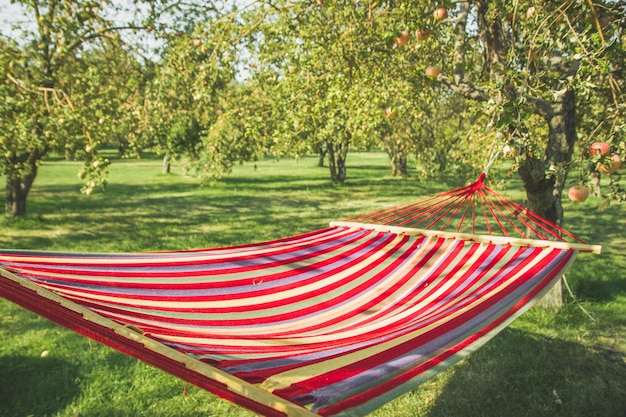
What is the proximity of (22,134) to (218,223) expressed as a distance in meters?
4.48

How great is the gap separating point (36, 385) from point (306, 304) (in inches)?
72.3

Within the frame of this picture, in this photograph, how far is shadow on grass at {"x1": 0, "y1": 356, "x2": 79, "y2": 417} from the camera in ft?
8.79

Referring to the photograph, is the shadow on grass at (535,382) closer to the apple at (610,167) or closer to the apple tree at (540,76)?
the apple tree at (540,76)

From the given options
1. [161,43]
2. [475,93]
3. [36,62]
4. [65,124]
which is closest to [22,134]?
[65,124]

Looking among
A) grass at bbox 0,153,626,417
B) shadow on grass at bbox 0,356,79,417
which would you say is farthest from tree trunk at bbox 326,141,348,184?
shadow on grass at bbox 0,356,79,417

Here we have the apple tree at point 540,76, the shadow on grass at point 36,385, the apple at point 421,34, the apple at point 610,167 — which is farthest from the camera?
the apple at point 421,34

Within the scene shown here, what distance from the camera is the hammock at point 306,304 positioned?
132cm

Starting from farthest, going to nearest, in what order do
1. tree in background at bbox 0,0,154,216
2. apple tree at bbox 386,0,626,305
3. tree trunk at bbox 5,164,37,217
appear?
tree trunk at bbox 5,164,37,217, tree in background at bbox 0,0,154,216, apple tree at bbox 386,0,626,305

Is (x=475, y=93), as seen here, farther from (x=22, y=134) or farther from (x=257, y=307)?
(x=22, y=134)

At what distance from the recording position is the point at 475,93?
3.85 meters

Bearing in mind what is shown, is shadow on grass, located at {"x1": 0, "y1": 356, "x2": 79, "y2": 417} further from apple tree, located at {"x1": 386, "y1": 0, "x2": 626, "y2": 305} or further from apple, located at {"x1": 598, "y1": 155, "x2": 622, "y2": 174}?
apple, located at {"x1": 598, "y1": 155, "x2": 622, "y2": 174}

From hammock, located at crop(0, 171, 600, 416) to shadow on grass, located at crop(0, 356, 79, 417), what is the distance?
3.42ft

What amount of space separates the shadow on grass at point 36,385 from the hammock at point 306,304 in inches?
41.1

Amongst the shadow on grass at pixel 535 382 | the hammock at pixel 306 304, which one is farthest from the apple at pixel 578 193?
the shadow on grass at pixel 535 382
